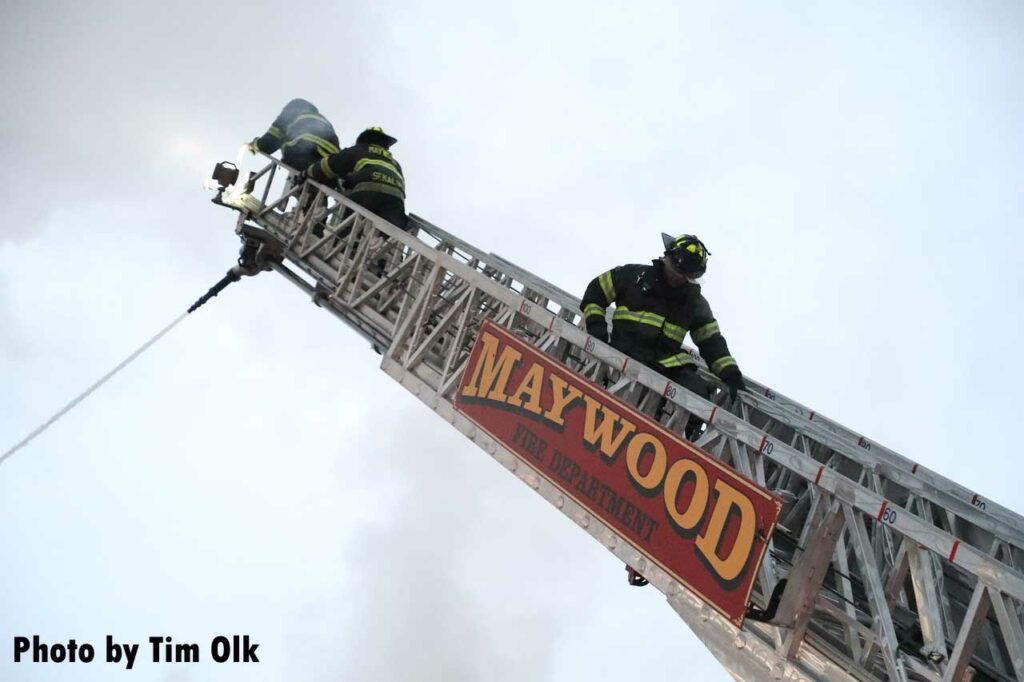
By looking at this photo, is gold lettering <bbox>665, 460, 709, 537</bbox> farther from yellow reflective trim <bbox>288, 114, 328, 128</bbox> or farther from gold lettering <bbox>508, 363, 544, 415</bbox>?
yellow reflective trim <bbox>288, 114, 328, 128</bbox>

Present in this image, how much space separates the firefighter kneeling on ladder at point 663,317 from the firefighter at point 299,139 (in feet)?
14.7

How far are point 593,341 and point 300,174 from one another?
190 inches

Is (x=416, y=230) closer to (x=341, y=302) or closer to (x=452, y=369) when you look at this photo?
(x=341, y=302)

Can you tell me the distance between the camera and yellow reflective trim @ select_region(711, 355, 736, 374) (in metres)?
6.36

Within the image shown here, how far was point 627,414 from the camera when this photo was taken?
5102 millimetres

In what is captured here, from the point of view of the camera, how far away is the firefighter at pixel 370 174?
8859mm

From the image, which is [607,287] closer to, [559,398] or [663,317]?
[663,317]

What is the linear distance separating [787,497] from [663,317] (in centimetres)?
161

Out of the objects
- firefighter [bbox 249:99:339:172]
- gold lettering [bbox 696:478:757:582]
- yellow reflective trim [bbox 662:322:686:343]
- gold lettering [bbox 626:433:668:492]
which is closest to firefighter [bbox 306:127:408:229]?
firefighter [bbox 249:99:339:172]

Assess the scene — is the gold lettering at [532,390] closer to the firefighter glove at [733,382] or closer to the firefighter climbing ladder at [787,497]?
the firefighter climbing ladder at [787,497]

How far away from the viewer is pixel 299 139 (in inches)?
390

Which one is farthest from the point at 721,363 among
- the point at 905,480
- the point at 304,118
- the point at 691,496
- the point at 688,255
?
the point at 304,118

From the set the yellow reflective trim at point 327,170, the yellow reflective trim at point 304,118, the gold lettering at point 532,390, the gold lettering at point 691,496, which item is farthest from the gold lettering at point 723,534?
the yellow reflective trim at point 304,118

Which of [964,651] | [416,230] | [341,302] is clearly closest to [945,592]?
[964,651]
